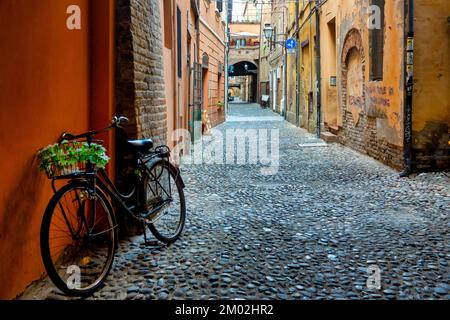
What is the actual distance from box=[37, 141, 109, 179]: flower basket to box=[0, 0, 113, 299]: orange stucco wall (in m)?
0.08

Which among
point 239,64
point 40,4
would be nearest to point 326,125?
point 40,4

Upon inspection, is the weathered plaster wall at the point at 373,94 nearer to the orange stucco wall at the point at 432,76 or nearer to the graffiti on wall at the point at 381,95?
the graffiti on wall at the point at 381,95

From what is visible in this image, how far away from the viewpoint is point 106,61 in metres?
4.22

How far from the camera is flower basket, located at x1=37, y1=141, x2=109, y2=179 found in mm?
3117

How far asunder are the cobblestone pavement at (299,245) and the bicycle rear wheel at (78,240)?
130 millimetres

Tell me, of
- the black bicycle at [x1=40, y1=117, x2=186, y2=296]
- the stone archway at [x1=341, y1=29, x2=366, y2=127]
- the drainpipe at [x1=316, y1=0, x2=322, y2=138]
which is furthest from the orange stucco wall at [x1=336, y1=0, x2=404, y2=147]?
the drainpipe at [x1=316, y1=0, x2=322, y2=138]

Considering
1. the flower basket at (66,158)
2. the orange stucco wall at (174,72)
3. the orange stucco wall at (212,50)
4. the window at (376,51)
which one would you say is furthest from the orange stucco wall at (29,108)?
the orange stucco wall at (212,50)

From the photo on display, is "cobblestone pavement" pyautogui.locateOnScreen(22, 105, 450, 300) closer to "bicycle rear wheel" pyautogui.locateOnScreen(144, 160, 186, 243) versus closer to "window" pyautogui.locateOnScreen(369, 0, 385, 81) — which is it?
"bicycle rear wheel" pyautogui.locateOnScreen(144, 160, 186, 243)

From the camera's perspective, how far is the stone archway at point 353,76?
10.3m

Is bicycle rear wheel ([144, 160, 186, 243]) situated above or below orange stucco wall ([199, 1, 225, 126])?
below

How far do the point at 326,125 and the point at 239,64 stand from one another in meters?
35.2

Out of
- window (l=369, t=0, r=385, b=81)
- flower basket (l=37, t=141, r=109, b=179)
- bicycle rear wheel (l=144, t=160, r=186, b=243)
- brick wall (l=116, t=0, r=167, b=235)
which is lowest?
bicycle rear wheel (l=144, t=160, r=186, b=243)

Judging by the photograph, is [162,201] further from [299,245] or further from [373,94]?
[373,94]

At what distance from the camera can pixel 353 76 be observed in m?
11.1
